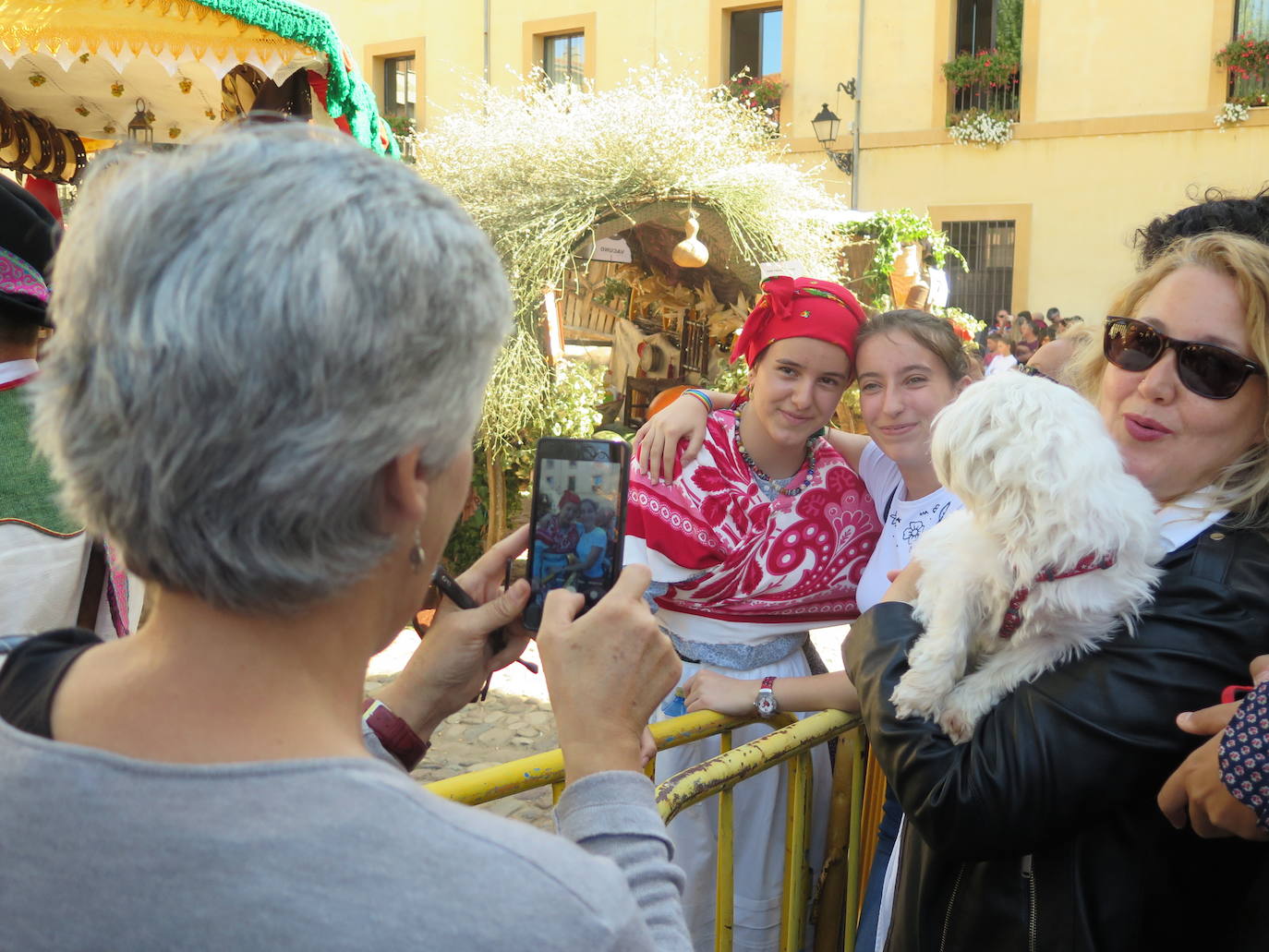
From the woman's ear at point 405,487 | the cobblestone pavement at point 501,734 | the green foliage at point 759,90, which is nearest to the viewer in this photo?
the woman's ear at point 405,487

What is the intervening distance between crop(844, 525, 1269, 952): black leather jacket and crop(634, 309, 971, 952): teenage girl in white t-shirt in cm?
70

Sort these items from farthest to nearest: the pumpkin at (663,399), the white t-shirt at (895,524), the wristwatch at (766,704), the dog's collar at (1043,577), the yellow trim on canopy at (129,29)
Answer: the pumpkin at (663,399) < the yellow trim on canopy at (129,29) < the white t-shirt at (895,524) < the wristwatch at (766,704) < the dog's collar at (1043,577)

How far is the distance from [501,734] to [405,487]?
431cm

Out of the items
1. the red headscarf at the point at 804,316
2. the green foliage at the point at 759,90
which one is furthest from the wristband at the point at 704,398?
the green foliage at the point at 759,90

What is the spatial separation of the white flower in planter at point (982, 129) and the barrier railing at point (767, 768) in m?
16.7

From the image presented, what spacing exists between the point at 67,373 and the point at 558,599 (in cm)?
60

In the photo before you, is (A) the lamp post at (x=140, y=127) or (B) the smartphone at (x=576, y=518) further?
(A) the lamp post at (x=140, y=127)

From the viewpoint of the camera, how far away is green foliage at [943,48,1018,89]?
16641 millimetres

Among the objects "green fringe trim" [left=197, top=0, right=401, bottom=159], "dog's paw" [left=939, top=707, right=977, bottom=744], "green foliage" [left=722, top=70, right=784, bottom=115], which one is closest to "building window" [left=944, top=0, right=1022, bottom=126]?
"green foliage" [left=722, top=70, right=784, bottom=115]

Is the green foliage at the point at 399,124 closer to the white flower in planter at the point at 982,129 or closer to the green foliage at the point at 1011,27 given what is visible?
the white flower in planter at the point at 982,129

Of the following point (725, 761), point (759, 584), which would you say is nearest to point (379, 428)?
point (725, 761)

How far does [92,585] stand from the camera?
1.91 metres

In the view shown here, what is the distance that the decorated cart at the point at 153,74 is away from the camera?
3.86 meters

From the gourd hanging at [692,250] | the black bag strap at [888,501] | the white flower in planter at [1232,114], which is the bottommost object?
the black bag strap at [888,501]
